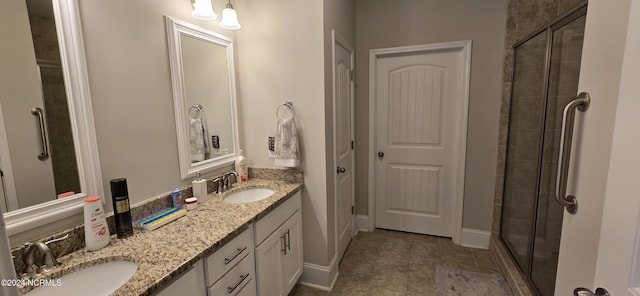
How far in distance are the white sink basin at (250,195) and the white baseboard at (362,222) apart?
1499mm

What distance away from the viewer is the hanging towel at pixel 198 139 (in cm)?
175

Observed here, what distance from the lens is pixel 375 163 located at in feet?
10.00

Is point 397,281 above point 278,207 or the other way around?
the other way around

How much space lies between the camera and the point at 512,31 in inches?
93.0

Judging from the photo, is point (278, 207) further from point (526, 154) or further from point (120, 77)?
point (526, 154)

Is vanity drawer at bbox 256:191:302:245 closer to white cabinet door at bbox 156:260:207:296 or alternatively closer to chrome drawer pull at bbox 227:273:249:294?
chrome drawer pull at bbox 227:273:249:294

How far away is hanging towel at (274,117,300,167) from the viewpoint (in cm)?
199

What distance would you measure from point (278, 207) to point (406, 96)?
186cm

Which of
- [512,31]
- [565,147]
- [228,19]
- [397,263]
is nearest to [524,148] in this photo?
[512,31]

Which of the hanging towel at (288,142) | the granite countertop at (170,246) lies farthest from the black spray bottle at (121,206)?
the hanging towel at (288,142)

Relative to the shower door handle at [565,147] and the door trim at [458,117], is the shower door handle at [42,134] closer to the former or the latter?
the shower door handle at [565,147]

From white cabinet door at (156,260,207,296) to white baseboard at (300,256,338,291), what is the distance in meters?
1.15

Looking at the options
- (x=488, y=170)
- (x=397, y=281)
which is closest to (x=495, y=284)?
(x=397, y=281)

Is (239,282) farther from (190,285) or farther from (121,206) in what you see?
(121,206)
